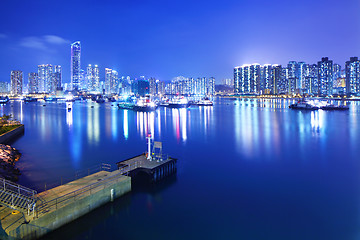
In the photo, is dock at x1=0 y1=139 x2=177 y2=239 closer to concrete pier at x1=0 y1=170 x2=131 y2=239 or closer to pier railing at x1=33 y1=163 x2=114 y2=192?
concrete pier at x1=0 y1=170 x2=131 y2=239

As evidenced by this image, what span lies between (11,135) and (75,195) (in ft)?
72.6

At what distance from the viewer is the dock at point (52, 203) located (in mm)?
7562

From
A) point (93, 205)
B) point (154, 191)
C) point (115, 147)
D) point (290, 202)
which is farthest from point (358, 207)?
point (115, 147)

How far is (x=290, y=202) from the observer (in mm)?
11688

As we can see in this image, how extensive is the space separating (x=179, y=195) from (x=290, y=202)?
502 cm

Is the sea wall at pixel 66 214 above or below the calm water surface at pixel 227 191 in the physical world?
above

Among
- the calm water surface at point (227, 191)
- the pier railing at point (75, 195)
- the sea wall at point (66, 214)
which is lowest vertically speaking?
the calm water surface at point (227, 191)

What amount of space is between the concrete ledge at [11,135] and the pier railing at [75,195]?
1727 centimetres

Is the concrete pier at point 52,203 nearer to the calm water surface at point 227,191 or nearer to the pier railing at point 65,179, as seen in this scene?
the calm water surface at point 227,191

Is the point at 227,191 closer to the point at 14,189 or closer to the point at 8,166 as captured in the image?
the point at 14,189

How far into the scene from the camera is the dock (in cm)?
756

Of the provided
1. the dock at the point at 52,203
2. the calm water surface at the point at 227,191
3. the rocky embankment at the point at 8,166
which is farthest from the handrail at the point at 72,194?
the rocky embankment at the point at 8,166

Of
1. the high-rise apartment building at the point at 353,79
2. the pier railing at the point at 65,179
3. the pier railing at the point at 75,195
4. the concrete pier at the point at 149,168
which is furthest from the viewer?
the high-rise apartment building at the point at 353,79

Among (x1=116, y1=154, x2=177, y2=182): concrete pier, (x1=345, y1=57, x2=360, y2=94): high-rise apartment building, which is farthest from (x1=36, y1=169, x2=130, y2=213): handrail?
(x1=345, y1=57, x2=360, y2=94): high-rise apartment building
